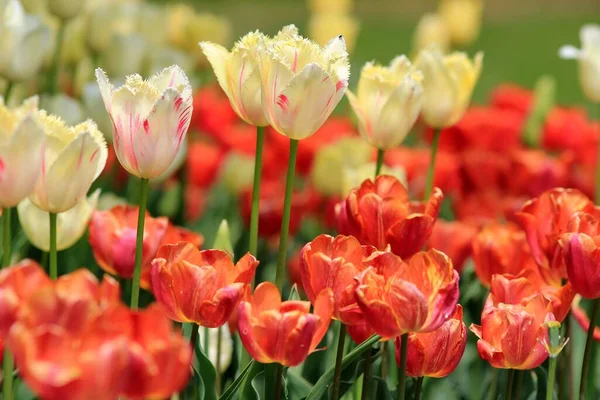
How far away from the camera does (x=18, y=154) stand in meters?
1.12

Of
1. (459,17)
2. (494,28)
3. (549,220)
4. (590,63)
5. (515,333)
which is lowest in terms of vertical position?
(515,333)

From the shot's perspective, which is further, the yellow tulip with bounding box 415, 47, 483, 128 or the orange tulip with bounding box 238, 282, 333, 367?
the yellow tulip with bounding box 415, 47, 483, 128

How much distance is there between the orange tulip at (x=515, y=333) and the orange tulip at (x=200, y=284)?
0.29 meters

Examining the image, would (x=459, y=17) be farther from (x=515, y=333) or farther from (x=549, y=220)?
(x=515, y=333)

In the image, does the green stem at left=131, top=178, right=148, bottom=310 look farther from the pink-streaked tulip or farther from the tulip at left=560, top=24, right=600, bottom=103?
the tulip at left=560, top=24, right=600, bottom=103

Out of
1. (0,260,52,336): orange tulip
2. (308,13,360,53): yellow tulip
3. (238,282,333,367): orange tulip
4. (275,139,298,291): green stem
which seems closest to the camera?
(0,260,52,336): orange tulip

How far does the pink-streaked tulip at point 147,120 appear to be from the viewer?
117 centimetres

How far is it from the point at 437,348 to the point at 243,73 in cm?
41

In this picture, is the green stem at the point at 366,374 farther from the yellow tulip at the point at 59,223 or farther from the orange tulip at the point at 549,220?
the yellow tulip at the point at 59,223

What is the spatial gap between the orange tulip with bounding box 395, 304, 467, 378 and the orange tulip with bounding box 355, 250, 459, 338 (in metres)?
0.09

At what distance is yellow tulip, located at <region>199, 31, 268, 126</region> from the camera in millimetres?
1305

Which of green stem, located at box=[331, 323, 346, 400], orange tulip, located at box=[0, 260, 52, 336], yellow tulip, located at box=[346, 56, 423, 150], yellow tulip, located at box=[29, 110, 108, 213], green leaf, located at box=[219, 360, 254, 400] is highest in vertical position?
yellow tulip, located at box=[346, 56, 423, 150]

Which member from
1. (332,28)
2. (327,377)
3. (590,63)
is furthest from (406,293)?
(332,28)

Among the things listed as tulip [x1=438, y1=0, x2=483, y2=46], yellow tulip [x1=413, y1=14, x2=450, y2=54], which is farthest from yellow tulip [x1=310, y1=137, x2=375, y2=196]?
tulip [x1=438, y1=0, x2=483, y2=46]
